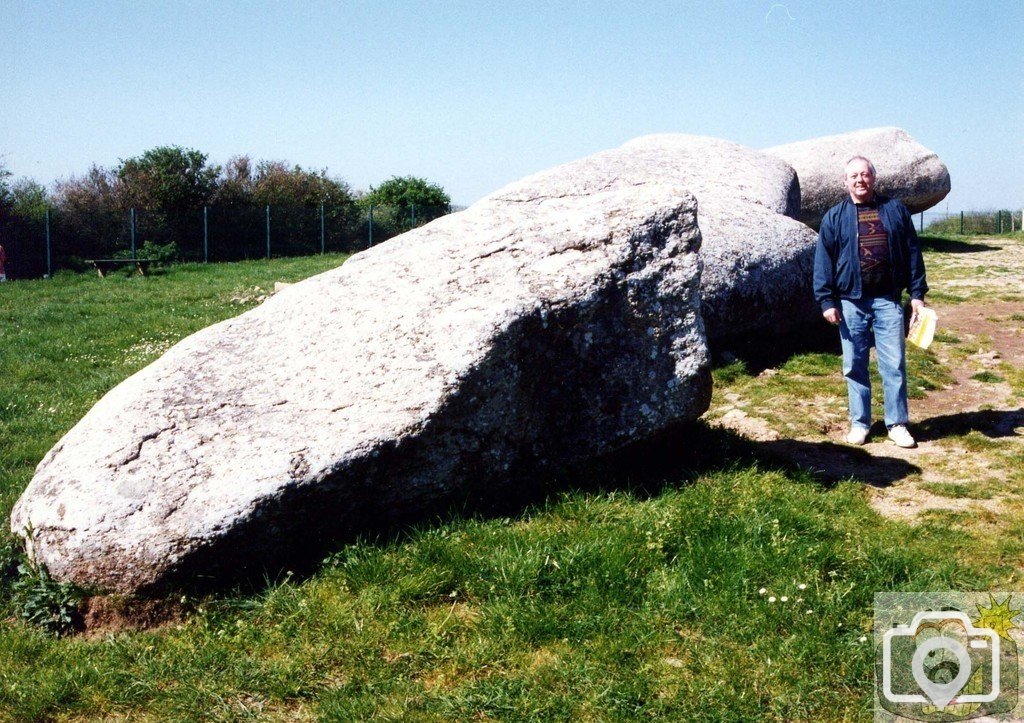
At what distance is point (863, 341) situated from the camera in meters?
7.21

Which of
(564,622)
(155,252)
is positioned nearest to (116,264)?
(155,252)

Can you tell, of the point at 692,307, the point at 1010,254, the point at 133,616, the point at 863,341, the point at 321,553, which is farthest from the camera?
the point at 1010,254

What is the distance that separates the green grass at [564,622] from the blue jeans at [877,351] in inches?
62.4

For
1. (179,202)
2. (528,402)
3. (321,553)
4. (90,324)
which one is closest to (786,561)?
(528,402)

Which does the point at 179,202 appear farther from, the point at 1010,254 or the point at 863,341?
the point at 863,341

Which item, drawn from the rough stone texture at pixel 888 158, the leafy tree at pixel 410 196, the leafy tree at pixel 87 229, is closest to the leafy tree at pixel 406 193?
the leafy tree at pixel 410 196

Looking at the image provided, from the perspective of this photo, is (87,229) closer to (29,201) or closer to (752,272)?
(29,201)

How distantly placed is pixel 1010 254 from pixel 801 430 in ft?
48.3

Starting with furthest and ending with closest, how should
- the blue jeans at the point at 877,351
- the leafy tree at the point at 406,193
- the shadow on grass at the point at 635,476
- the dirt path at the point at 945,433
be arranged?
the leafy tree at the point at 406,193 < the blue jeans at the point at 877,351 < the dirt path at the point at 945,433 < the shadow on grass at the point at 635,476

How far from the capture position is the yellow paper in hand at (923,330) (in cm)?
684

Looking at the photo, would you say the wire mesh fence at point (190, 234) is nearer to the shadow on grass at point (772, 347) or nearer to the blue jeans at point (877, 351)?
the shadow on grass at point (772, 347)

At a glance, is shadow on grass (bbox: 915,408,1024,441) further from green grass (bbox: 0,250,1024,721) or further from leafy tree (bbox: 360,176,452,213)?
leafy tree (bbox: 360,176,452,213)

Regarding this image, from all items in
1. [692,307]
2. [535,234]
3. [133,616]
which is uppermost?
[535,234]

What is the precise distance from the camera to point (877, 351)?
713 centimetres
